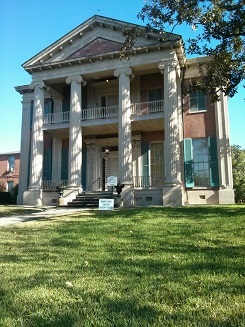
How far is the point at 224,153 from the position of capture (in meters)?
17.9

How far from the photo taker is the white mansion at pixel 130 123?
56.4ft

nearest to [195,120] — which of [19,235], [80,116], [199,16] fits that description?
[80,116]

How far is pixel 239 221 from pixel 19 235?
531 cm

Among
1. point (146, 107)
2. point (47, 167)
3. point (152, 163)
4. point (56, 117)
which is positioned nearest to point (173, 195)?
point (152, 163)

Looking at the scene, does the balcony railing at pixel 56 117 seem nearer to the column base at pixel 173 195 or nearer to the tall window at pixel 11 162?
the column base at pixel 173 195

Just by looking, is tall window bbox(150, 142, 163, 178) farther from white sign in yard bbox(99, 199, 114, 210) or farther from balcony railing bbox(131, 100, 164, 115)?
white sign in yard bbox(99, 199, 114, 210)

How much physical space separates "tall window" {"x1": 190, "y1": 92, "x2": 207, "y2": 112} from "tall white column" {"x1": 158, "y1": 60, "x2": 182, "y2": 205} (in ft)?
7.73

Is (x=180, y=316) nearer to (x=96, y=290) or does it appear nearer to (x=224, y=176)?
(x=96, y=290)

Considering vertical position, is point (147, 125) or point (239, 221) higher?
point (147, 125)

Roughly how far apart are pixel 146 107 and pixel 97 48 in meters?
4.58

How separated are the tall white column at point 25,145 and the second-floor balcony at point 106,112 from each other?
2493 millimetres

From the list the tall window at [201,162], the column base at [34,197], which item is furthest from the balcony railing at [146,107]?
the column base at [34,197]

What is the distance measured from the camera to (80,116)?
18875 mm

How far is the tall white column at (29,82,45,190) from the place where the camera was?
1936cm
